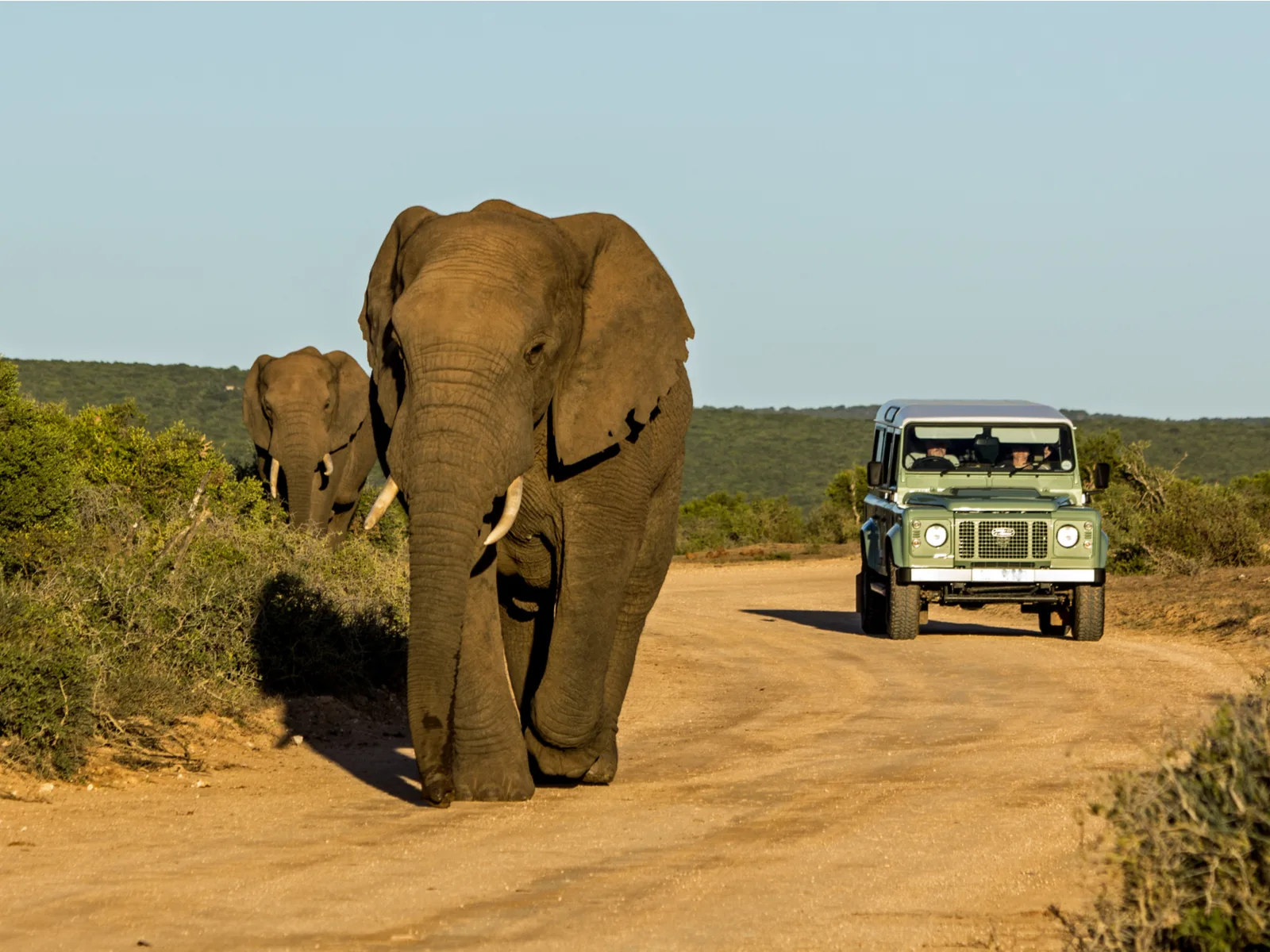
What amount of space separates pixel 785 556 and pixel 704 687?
771 inches

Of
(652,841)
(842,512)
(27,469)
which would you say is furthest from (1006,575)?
(842,512)

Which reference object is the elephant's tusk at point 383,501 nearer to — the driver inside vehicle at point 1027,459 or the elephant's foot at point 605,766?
the elephant's foot at point 605,766

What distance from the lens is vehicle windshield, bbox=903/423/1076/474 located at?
19266mm

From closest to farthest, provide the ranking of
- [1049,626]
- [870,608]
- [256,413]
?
[1049,626]
[870,608]
[256,413]

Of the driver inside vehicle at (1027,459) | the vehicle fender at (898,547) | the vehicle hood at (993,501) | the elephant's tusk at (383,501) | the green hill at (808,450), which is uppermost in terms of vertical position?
the green hill at (808,450)

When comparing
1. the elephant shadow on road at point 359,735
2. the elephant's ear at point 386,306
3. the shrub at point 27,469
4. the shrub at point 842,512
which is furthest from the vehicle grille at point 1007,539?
the shrub at point 842,512

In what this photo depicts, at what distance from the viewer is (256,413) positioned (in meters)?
25.7

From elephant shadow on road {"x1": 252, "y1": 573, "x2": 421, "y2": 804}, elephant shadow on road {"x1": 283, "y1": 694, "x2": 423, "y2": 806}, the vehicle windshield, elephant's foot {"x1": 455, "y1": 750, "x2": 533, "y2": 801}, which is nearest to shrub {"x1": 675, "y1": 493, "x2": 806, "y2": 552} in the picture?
the vehicle windshield

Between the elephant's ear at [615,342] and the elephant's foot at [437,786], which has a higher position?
the elephant's ear at [615,342]

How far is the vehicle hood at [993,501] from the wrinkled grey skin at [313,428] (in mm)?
8301

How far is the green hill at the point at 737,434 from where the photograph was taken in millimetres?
77312

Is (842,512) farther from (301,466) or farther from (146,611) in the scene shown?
(146,611)

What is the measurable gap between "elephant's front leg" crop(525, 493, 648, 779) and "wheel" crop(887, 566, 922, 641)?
960 cm

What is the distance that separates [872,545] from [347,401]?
9273 mm
